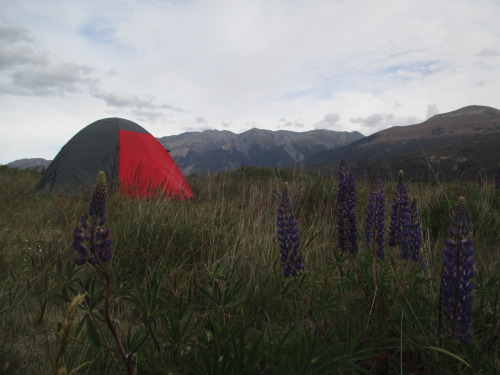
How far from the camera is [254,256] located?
332cm

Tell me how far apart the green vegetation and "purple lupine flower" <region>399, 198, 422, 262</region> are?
4.5 inches

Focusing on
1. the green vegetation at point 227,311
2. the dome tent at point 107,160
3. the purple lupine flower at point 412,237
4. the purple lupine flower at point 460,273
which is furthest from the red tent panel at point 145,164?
the purple lupine flower at point 460,273

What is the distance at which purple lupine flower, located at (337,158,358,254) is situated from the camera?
8.26 feet

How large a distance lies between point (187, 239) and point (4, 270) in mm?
1733

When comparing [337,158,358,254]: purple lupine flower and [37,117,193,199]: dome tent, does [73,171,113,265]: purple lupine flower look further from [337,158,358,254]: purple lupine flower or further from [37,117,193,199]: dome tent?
[37,117,193,199]: dome tent

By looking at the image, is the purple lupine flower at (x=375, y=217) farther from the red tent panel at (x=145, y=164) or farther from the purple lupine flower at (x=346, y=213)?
the red tent panel at (x=145, y=164)

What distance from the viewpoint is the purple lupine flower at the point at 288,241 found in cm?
225

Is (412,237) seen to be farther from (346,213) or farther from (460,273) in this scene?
(460,273)

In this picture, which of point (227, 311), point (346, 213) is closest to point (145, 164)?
point (227, 311)

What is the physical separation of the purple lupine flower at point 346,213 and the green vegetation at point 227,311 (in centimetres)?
11

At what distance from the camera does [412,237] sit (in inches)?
98.4

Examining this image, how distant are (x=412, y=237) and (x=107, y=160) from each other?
7594mm

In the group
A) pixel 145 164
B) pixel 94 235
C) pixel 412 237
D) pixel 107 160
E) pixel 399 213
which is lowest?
pixel 412 237

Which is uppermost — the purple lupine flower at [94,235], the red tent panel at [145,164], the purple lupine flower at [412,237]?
the red tent panel at [145,164]
